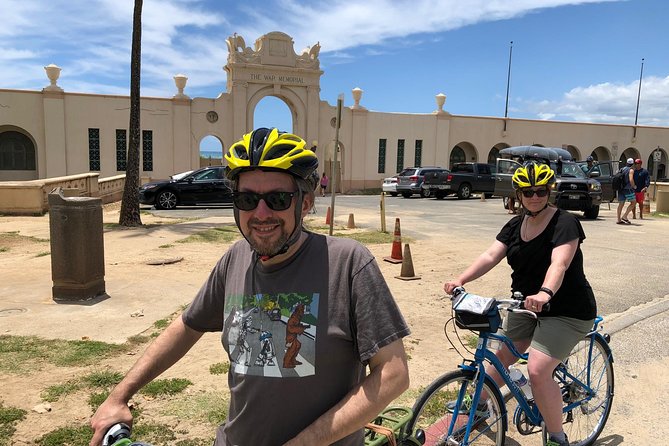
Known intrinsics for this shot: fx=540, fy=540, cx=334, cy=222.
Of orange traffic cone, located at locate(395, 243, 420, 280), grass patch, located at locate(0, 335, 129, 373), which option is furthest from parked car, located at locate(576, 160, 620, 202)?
grass patch, located at locate(0, 335, 129, 373)

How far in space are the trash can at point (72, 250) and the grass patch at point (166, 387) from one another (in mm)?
2979

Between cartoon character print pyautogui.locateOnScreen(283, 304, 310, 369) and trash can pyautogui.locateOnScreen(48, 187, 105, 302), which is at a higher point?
cartoon character print pyautogui.locateOnScreen(283, 304, 310, 369)

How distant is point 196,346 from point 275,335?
3604mm

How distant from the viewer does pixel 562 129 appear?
1578 inches

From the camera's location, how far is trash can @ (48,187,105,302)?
652 cm

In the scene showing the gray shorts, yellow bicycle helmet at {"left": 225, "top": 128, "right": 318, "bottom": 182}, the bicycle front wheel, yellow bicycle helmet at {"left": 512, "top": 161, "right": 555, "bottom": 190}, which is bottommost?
the bicycle front wheel

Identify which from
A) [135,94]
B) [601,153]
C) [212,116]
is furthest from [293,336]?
[601,153]

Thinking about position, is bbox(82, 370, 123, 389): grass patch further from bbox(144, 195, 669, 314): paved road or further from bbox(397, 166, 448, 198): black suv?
bbox(397, 166, 448, 198): black suv

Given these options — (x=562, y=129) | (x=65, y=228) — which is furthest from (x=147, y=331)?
(x=562, y=129)

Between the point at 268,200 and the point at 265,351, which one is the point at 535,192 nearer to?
the point at 268,200

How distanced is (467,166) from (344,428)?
28.3 m

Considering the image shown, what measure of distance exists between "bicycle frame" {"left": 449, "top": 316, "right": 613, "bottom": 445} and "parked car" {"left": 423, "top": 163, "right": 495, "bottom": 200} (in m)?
24.4

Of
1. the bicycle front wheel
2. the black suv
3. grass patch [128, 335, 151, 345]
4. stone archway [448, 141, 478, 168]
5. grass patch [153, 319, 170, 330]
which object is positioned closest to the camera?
the bicycle front wheel

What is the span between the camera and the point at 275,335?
1.72 m
